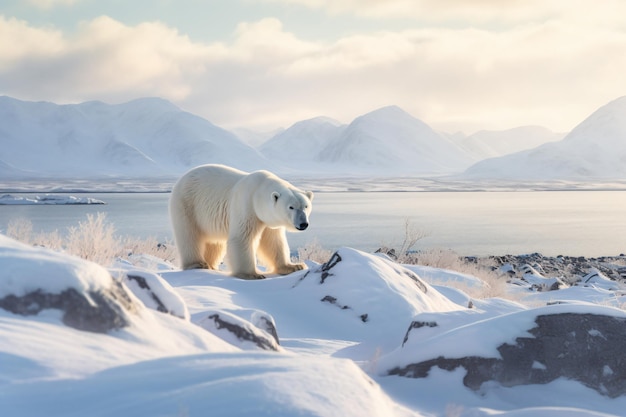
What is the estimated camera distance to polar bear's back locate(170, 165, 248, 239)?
905cm

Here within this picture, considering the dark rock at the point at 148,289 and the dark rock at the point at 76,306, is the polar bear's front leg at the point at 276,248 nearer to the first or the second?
the dark rock at the point at 148,289

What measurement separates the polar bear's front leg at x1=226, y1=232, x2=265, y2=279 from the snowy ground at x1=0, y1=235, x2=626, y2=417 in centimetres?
165

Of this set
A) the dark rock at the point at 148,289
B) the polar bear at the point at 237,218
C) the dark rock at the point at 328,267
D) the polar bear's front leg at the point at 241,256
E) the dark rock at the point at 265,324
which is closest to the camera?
the dark rock at the point at 148,289

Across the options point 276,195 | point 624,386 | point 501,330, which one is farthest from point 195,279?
point 624,386

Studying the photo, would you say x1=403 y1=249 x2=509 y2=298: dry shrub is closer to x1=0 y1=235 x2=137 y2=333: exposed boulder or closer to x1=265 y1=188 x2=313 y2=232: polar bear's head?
x1=265 y1=188 x2=313 y2=232: polar bear's head

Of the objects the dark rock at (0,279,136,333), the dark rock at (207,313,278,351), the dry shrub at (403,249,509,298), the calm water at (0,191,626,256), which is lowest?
the calm water at (0,191,626,256)

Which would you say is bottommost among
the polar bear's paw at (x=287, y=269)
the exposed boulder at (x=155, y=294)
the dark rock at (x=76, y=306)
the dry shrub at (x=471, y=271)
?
the dry shrub at (x=471, y=271)

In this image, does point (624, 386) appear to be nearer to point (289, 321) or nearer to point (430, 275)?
point (289, 321)

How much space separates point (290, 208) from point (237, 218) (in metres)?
0.83

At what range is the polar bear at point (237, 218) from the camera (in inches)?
324

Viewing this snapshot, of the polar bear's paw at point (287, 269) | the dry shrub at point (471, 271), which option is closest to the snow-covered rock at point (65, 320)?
the polar bear's paw at point (287, 269)

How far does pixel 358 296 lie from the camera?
22.5 ft

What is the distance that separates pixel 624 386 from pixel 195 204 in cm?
645

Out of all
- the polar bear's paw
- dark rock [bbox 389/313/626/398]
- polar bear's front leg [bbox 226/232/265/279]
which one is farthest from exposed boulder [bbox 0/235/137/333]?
the polar bear's paw
